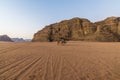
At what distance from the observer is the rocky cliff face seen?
114156mm

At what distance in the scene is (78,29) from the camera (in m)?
130

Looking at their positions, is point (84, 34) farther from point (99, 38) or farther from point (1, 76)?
point (1, 76)

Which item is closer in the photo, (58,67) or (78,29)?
(58,67)

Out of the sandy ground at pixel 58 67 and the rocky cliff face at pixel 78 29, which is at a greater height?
the rocky cliff face at pixel 78 29

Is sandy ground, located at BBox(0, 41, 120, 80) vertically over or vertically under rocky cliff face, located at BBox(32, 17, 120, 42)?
under

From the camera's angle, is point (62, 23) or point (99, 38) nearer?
point (99, 38)

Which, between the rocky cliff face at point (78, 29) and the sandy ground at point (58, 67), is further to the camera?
the rocky cliff face at point (78, 29)

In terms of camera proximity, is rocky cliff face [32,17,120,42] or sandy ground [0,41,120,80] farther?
rocky cliff face [32,17,120,42]

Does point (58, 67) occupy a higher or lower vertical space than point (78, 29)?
lower

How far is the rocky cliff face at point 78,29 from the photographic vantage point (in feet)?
375

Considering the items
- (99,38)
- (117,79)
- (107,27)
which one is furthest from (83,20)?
(117,79)

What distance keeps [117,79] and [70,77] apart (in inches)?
73.6

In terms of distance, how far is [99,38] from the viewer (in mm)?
100875

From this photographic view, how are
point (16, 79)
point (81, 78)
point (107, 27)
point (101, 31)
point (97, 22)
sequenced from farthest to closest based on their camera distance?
point (97, 22)
point (107, 27)
point (101, 31)
point (81, 78)
point (16, 79)
